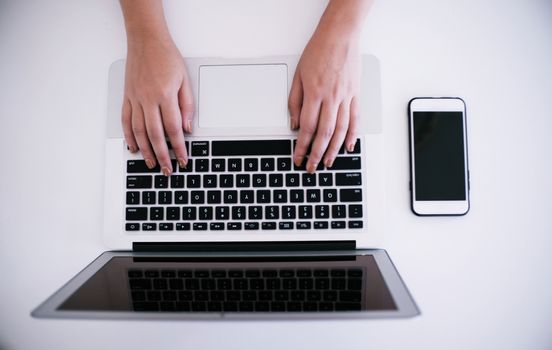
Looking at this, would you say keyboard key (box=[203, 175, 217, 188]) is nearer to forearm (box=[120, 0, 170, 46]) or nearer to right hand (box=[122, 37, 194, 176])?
right hand (box=[122, 37, 194, 176])

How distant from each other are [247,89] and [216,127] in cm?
7

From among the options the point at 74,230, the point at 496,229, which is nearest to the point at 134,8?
the point at 74,230

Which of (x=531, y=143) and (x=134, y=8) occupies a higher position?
(x=134, y=8)

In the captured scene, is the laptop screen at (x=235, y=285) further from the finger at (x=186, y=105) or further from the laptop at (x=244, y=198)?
the finger at (x=186, y=105)

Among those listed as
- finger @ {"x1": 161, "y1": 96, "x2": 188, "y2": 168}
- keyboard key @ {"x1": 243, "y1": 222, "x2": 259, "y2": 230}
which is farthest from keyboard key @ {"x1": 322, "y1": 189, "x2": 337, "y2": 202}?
finger @ {"x1": 161, "y1": 96, "x2": 188, "y2": 168}

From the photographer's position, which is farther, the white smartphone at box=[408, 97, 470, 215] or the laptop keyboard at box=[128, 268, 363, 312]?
the white smartphone at box=[408, 97, 470, 215]

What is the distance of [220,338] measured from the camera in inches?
17.9

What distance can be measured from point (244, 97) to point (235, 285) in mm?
257

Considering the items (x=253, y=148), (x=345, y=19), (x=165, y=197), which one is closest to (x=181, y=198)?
(x=165, y=197)

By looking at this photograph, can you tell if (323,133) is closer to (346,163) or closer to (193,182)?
(346,163)

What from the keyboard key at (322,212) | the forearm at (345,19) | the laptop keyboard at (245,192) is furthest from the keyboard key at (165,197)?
the forearm at (345,19)

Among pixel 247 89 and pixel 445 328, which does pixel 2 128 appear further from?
pixel 445 328

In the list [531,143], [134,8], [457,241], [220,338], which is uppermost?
[134,8]

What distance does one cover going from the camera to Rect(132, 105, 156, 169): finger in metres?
0.48
